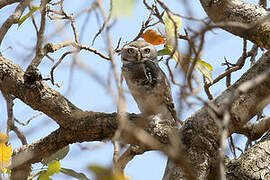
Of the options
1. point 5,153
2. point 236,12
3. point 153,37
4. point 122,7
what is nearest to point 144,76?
point 153,37

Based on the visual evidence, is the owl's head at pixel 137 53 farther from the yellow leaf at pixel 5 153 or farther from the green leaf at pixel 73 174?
the yellow leaf at pixel 5 153

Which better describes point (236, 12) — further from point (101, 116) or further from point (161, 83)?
point (161, 83)

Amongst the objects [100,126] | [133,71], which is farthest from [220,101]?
[133,71]

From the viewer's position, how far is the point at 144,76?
543cm

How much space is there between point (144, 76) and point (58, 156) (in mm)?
2143

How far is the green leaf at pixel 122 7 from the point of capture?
67.2 inches

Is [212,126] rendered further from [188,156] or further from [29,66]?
[29,66]

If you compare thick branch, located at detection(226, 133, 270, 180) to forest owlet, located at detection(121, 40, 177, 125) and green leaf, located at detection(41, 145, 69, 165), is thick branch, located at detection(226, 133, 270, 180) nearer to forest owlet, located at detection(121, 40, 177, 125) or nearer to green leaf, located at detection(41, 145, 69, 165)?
green leaf, located at detection(41, 145, 69, 165)

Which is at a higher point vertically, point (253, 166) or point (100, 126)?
point (100, 126)

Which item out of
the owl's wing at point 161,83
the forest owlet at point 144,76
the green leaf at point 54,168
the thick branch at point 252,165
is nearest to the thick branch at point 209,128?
the thick branch at point 252,165

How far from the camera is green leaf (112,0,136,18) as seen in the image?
1706mm

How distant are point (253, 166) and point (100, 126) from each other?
108 centimetres

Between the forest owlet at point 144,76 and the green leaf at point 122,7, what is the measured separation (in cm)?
279

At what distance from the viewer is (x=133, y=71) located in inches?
222
